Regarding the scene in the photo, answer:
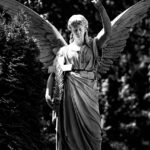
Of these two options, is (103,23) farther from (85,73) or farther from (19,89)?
(19,89)

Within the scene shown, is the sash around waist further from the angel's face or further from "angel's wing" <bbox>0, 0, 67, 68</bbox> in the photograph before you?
"angel's wing" <bbox>0, 0, 67, 68</bbox>

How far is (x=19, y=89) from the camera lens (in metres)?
9.57

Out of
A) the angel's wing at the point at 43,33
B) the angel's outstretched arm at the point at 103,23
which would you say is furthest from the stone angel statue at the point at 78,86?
the angel's wing at the point at 43,33

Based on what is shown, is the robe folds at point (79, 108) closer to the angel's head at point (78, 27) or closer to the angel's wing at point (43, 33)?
the angel's head at point (78, 27)

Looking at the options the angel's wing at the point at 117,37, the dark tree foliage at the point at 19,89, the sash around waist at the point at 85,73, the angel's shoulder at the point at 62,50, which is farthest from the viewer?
the dark tree foliage at the point at 19,89

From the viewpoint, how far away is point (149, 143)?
59.6 ft

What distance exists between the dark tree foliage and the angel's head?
1.97 m

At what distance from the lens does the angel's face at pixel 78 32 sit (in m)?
7.16

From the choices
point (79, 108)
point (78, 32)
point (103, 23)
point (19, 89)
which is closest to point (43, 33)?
point (78, 32)

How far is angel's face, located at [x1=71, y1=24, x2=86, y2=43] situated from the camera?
282 inches

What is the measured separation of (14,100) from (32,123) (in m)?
0.62

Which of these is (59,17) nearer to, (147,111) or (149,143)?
(147,111)

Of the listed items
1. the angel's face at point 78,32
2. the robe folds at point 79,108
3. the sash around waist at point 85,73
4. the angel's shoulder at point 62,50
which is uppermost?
the angel's face at point 78,32

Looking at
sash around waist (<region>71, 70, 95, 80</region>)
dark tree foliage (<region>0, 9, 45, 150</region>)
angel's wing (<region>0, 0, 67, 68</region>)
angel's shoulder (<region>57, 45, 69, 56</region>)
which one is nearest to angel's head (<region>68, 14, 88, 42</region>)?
angel's shoulder (<region>57, 45, 69, 56</region>)
